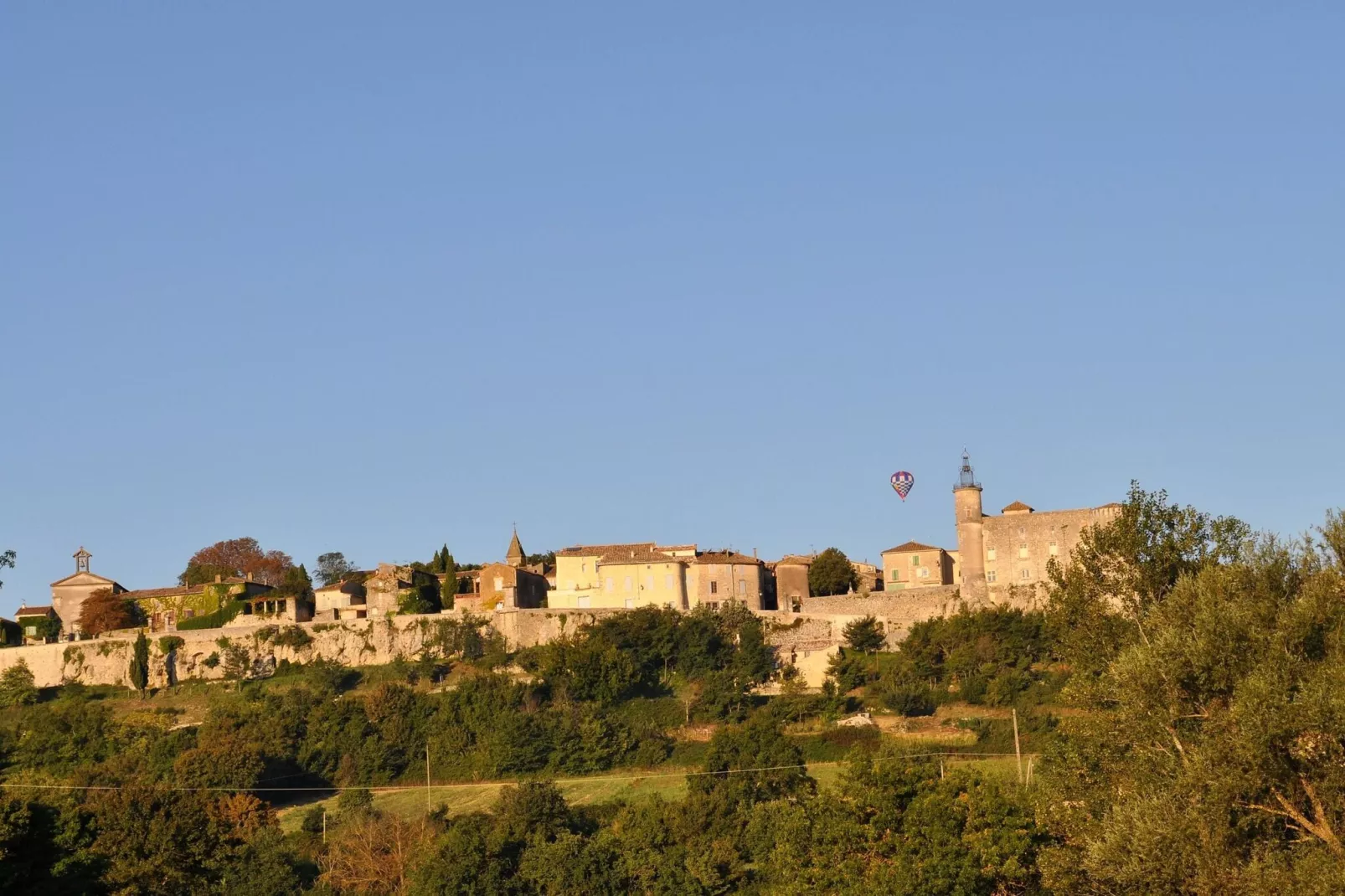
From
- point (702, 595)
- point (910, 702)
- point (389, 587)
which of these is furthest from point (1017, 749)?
point (389, 587)

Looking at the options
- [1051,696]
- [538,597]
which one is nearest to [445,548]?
[538,597]

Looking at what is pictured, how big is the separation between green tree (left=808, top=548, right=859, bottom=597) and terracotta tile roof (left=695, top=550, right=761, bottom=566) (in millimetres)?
2374

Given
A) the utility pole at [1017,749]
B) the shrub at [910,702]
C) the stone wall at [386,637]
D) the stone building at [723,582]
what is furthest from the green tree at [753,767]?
the stone building at [723,582]

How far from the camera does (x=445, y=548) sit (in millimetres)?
83875

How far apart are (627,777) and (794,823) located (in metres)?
23.0

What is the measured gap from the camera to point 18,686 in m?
71.2

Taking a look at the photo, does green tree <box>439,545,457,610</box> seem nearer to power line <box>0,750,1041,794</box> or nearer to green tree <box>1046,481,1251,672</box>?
power line <box>0,750,1041,794</box>

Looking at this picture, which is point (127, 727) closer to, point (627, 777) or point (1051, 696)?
point (627, 777)

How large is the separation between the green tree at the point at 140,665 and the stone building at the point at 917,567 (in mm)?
29353

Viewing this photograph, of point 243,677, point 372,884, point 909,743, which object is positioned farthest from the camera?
point 243,677

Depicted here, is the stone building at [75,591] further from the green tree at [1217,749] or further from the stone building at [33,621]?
the green tree at [1217,749]

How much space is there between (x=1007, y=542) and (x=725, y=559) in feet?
39.0

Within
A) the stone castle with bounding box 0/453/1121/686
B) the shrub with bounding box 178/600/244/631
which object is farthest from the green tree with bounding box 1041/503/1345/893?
the shrub with bounding box 178/600/244/631

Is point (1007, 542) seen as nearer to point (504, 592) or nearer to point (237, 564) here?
point (504, 592)
